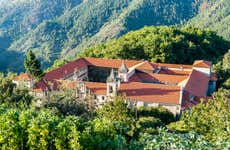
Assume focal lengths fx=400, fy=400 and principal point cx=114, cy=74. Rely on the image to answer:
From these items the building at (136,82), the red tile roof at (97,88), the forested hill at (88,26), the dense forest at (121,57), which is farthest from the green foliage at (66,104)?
the forested hill at (88,26)

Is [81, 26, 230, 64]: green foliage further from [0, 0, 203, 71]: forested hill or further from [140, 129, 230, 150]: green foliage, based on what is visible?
[0, 0, 203, 71]: forested hill

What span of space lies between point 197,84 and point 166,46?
14.2m

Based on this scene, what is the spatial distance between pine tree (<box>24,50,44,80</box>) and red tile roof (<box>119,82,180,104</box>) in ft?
32.2

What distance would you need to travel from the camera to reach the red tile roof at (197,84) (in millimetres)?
43969

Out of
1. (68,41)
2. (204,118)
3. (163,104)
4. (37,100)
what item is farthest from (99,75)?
(68,41)

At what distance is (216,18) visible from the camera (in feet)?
490

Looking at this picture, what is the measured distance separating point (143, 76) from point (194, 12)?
13956cm

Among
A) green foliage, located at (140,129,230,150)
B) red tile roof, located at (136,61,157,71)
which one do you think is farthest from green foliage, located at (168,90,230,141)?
red tile roof, located at (136,61,157,71)

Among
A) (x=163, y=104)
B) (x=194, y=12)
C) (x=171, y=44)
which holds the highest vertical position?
(x=194, y=12)

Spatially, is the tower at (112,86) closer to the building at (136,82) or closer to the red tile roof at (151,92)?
the building at (136,82)

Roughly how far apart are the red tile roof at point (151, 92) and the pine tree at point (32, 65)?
9.82m

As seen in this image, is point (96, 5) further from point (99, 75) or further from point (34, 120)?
point (34, 120)

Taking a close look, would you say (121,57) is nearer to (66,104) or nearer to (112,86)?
(112,86)

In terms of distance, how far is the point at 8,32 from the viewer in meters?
181
